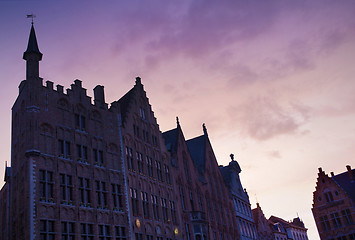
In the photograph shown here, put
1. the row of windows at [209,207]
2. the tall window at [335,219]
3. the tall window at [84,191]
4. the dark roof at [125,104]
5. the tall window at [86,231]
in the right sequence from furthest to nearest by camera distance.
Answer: the tall window at [335,219], the row of windows at [209,207], the dark roof at [125,104], the tall window at [84,191], the tall window at [86,231]

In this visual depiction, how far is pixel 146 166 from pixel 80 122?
975cm

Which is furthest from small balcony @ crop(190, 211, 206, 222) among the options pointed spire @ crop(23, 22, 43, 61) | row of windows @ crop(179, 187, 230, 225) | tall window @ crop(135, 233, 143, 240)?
pointed spire @ crop(23, 22, 43, 61)

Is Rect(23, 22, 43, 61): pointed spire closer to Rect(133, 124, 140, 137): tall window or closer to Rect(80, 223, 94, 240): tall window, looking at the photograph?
Rect(133, 124, 140, 137): tall window

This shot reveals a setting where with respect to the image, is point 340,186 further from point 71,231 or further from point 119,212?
point 71,231

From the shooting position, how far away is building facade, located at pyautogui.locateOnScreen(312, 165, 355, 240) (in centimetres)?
7300

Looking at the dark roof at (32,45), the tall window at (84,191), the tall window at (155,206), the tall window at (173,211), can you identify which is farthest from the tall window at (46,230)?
the tall window at (173,211)

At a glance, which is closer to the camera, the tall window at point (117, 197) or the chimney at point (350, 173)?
the tall window at point (117, 197)

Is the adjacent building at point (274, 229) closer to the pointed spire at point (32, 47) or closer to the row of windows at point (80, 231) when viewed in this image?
the row of windows at point (80, 231)

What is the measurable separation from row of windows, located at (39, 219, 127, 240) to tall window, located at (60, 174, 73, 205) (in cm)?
175

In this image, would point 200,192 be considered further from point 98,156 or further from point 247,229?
point 98,156

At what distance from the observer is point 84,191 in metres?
33.5

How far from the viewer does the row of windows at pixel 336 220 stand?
7319cm

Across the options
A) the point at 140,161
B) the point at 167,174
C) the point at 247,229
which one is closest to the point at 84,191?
the point at 140,161

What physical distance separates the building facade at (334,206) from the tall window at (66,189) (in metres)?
57.5
